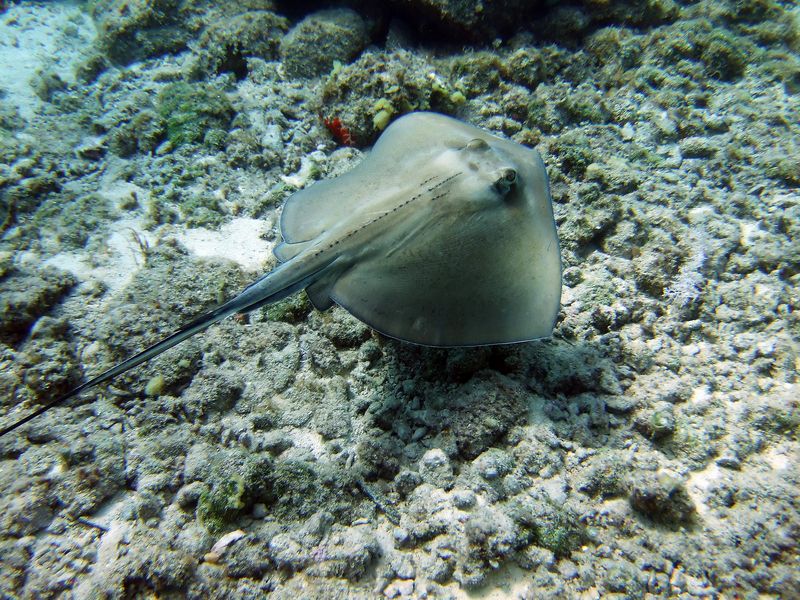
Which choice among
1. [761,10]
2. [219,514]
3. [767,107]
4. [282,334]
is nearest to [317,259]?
[282,334]

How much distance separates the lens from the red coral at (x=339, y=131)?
17.4 ft

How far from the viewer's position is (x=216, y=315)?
2252 millimetres

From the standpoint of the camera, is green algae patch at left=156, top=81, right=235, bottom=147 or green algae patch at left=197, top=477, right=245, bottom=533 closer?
green algae patch at left=197, top=477, right=245, bottom=533

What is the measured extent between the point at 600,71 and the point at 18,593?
27.1 ft

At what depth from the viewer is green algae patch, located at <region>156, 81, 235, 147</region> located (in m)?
5.50

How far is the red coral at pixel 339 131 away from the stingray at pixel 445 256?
8.24ft

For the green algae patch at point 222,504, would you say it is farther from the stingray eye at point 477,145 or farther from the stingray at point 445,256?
the stingray eye at point 477,145

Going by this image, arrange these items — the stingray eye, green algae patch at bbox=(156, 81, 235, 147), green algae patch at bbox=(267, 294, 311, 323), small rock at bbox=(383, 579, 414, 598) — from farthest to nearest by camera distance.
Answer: green algae patch at bbox=(156, 81, 235, 147) → green algae patch at bbox=(267, 294, 311, 323) → the stingray eye → small rock at bbox=(383, 579, 414, 598)

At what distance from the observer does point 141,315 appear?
12.0ft

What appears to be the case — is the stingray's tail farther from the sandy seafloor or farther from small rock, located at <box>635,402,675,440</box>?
small rock, located at <box>635,402,675,440</box>

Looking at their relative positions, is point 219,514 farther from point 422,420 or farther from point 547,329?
point 547,329

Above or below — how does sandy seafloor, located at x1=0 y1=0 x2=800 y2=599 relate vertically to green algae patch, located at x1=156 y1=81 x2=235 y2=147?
below

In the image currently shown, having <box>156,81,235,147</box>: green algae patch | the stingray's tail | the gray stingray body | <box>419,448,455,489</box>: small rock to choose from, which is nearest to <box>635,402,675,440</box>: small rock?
the gray stingray body

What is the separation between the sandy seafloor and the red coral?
106 mm
